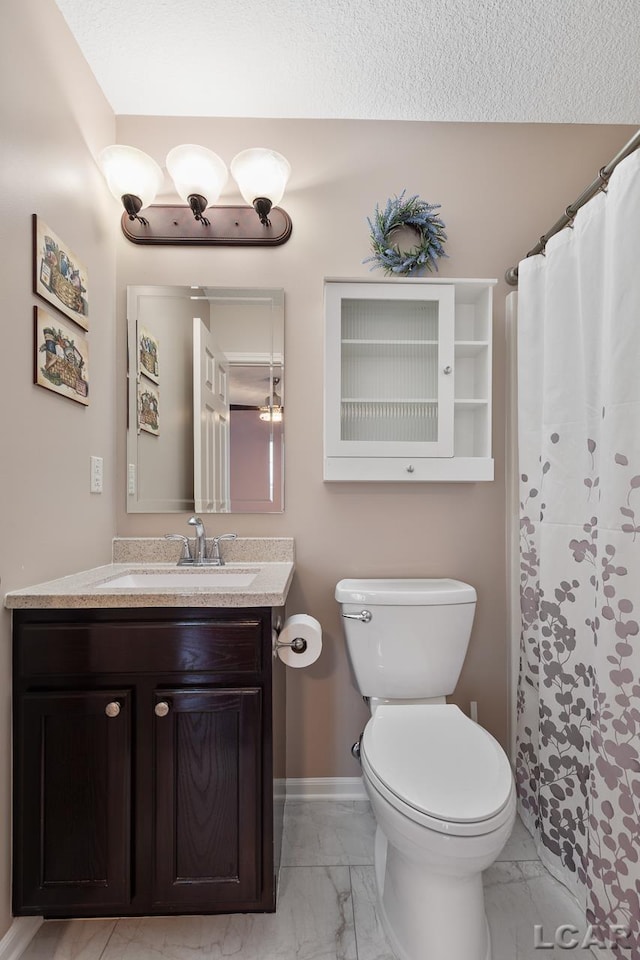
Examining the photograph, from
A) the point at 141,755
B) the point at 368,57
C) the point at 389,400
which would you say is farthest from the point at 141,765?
the point at 368,57

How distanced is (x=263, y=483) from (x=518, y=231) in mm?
1384

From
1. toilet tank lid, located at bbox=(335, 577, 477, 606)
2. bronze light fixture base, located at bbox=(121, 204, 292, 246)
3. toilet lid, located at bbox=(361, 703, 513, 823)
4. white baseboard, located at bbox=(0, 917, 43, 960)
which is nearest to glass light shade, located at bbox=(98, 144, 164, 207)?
bronze light fixture base, located at bbox=(121, 204, 292, 246)

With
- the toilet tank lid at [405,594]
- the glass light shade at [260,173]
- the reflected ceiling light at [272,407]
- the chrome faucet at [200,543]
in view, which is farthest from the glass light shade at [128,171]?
the toilet tank lid at [405,594]

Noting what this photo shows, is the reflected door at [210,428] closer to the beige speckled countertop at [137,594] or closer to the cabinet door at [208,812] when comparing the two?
the beige speckled countertop at [137,594]

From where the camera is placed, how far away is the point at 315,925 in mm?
1261

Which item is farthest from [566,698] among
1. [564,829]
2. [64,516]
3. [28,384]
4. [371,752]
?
[28,384]

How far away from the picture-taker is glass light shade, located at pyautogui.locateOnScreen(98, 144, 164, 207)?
1.60 m

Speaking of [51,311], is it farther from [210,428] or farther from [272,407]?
[272,407]

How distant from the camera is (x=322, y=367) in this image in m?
1.82

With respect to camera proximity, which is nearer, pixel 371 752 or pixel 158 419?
pixel 371 752

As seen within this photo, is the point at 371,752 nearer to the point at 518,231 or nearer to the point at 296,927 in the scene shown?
the point at 296,927

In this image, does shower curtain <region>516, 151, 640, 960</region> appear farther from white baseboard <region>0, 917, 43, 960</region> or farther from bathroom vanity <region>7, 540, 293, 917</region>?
white baseboard <region>0, 917, 43, 960</region>

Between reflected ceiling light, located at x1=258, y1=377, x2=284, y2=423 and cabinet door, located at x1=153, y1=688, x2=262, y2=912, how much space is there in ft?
3.33

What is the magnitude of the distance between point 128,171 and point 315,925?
2.32 meters
